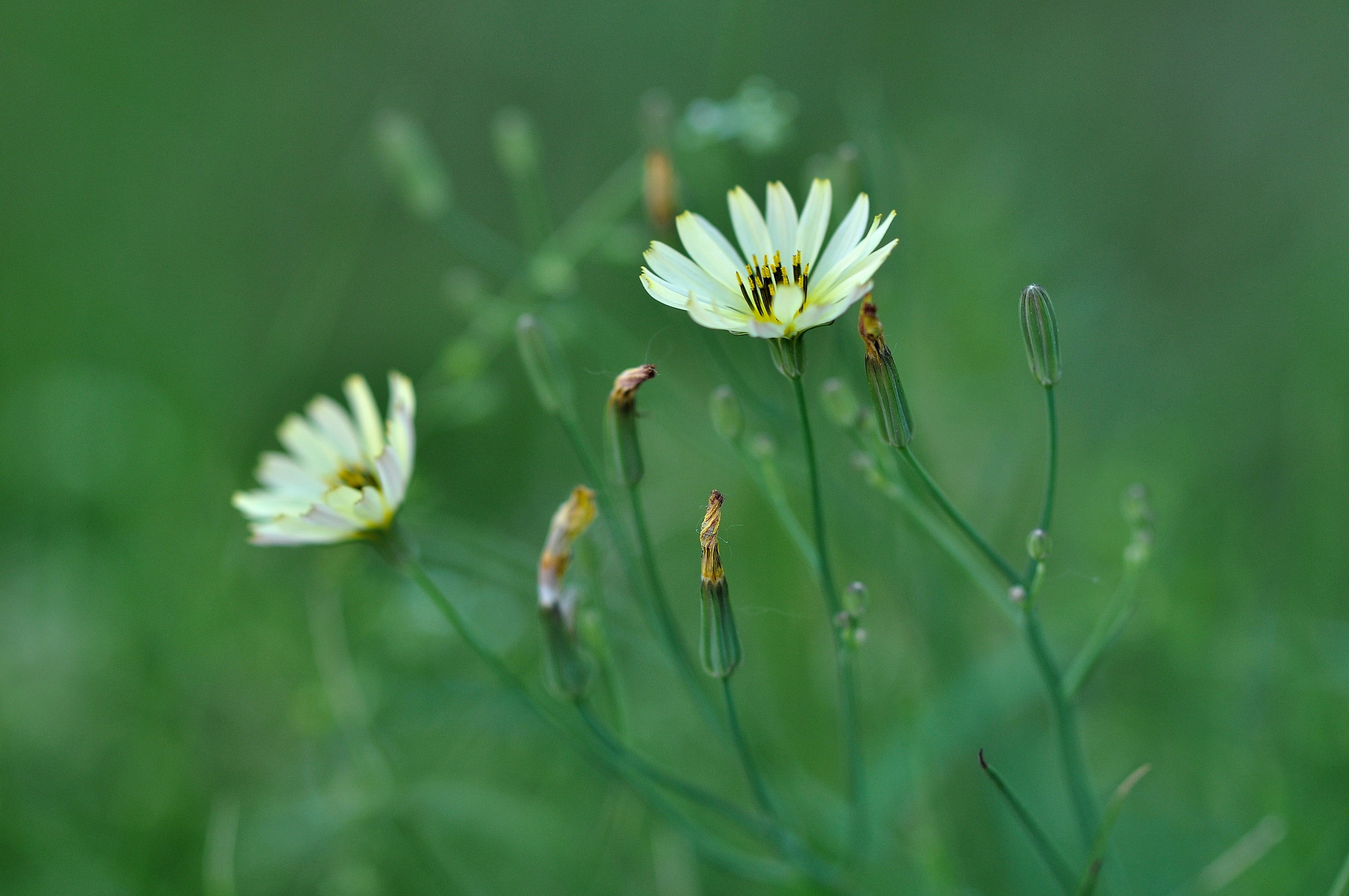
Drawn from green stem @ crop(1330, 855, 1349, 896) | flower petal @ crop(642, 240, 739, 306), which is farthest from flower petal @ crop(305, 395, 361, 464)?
green stem @ crop(1330, 855, 1349, 896)

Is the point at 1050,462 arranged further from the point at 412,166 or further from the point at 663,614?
the point at 412,166

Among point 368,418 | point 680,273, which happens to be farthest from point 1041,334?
point 368,418

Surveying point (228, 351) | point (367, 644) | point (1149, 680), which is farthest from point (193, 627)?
point (1149, 680)

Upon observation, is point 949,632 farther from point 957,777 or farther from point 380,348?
point 380,348

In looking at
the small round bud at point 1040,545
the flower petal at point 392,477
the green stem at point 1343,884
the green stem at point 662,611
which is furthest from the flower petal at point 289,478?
the green stem at point 1343,884

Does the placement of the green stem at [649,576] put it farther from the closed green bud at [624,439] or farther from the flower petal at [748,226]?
the flower petal at [748,226]

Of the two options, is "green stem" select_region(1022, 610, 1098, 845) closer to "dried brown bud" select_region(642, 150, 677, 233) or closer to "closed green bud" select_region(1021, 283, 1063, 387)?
"closed green bud" select_region(1021, 283, 1063, 387)
